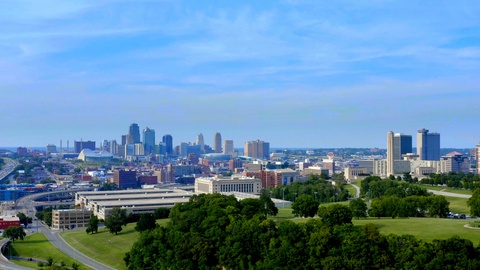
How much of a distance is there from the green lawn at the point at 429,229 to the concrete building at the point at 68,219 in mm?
41766

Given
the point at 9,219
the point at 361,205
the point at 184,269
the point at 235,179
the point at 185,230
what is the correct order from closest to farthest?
the point at 184,269 < the point at 185,230 < the point at 361,205 < the point at 9,219 < the point at 235,179

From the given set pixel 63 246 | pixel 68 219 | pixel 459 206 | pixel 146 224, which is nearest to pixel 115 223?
pixel 63 246

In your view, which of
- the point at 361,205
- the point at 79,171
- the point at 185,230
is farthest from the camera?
the point at 79,171

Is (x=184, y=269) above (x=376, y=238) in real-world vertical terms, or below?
below

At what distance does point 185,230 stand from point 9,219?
35978mm

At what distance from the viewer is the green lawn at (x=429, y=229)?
3909cm

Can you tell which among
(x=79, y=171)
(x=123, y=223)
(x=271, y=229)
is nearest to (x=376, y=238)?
(x=271, y=229)

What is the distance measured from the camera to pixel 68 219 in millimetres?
76250

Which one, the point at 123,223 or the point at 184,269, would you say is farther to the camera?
the point at 123,223

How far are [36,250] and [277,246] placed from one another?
88.9 ft

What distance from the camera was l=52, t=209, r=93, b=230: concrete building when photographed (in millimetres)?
75375

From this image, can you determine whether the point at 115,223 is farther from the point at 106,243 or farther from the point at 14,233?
the point at 14,233

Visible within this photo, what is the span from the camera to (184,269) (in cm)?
4131

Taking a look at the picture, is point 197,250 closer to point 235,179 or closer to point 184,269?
point 184,269
